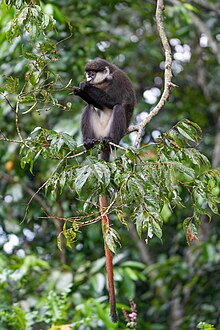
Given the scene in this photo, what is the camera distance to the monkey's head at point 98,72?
12.8 feet

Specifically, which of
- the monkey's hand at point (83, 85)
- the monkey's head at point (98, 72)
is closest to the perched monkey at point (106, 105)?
the monkey's head at point (98, 72)

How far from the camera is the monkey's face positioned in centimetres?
388

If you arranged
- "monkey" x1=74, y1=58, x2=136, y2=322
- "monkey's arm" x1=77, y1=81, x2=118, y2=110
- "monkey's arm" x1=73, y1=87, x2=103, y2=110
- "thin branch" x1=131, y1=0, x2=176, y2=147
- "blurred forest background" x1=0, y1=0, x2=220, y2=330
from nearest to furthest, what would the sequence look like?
1. "thin branch" x1=131, y1=0, x2=176, y2=147
2. "monkey's arm" x1=73, y1=87, x2=103, y2=110
3. "monkey's arm" x1=77, y1=81, x2=118, y2=110
4. "monkey" x1=74, y1=58, x2=136, y2=322
5. "blurred forest background" x1=0, y1=0, x2=220, y2=330

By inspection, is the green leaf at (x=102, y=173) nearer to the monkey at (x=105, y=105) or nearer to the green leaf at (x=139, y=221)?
the green leaf at (x=139, y=221)

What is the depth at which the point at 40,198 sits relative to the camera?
17.6ft

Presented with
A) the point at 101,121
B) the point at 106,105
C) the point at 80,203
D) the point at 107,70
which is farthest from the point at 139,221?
the point at 80,203

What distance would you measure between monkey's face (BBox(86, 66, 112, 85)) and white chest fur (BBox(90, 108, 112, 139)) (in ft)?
0.53

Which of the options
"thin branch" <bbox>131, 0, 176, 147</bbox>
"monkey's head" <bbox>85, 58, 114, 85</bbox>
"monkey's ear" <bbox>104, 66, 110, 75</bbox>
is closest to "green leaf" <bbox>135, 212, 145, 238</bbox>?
"thin branch" <bbox>131, 0, 176, 147</bbox>

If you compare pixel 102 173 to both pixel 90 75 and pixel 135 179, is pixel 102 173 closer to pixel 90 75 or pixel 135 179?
pixel 135 179

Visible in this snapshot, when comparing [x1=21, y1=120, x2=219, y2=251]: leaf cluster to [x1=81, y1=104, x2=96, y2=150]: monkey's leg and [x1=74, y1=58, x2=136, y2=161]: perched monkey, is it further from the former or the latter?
[x1=81, y1=104, x2=96, y2=150]: monkey's leg

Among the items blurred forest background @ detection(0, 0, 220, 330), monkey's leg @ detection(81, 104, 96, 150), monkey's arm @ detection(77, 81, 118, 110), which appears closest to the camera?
monkey's arm @ detection(77, 81, 118, 110)

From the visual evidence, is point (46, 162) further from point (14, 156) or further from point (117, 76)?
point (117, 76)

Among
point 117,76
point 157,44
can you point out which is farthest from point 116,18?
point 117,76

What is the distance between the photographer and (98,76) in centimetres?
392
